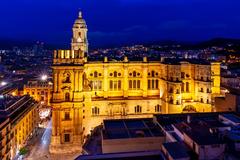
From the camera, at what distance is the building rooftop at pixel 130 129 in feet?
98.6

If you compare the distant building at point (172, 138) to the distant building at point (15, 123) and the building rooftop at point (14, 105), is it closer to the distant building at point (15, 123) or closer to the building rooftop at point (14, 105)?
the distant building at point (15, 123)

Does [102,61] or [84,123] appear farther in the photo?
[102,61]

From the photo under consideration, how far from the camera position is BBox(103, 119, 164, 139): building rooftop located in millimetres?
30047

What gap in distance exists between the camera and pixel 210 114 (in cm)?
3719

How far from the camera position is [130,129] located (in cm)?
3203

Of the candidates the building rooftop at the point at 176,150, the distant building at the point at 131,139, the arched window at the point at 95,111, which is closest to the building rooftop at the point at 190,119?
the distant building at the point at 131,139

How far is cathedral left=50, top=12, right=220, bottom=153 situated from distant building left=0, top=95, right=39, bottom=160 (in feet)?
21.1

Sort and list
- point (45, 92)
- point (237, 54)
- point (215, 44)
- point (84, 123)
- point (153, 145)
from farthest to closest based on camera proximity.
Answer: point (215, 44)
point (237, 54)
point (45, 92)
point (84, 123)
point (153, 145)

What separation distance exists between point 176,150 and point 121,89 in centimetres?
3343

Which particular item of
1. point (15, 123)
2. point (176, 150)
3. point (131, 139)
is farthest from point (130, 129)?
point (15, 123)

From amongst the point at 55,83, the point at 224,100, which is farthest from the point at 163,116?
the point at 55,83

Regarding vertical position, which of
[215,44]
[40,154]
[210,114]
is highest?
[215,44]

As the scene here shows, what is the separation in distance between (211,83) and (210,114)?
17554 mm

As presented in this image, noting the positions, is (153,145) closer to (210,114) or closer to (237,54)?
(210,114)
